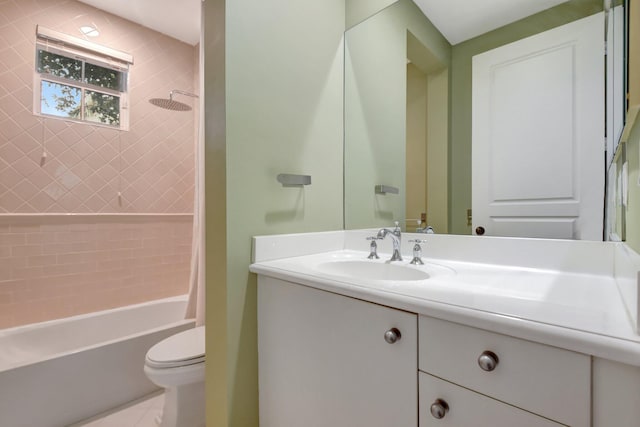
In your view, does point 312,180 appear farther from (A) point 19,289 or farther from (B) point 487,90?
(A) point 19,289

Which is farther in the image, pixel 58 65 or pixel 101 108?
pixel 101 108

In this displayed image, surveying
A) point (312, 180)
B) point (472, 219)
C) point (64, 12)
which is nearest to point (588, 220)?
point (472, 219)

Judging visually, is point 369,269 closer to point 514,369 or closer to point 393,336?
point 393,336

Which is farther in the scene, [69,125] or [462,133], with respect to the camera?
[69,125]

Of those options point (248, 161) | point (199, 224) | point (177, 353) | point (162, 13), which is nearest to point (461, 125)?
point (248, 161)

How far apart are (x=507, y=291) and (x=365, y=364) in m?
0.41

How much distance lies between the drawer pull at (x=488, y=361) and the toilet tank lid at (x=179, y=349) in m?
1.22

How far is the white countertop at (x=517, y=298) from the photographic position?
47cm

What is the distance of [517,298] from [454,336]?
178 millimetres

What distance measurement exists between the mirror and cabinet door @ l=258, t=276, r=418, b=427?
64 cm

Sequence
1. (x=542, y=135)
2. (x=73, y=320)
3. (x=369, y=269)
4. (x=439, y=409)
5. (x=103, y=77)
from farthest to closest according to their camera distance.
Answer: (x=103, y=77) < (x=73, y=320) < (x=369, y=269) < (x=542, y=135) < (x=439, y=409)

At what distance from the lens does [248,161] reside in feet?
3.68

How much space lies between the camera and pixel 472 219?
1.15 metres

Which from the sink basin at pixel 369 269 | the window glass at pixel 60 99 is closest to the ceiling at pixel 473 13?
the sink basin at pixel 369 269
